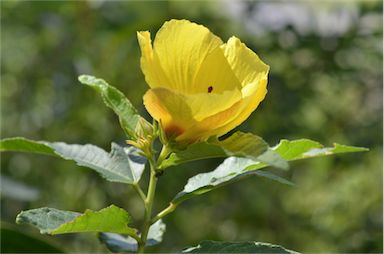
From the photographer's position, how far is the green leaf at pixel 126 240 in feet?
2.76

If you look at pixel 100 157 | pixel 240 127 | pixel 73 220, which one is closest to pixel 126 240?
pixel 100 157

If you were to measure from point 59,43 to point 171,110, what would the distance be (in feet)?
5.25

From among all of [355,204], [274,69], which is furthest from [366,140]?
[274,69]

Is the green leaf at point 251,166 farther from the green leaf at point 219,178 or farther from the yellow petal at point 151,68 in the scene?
the yellow petal at point 151,68

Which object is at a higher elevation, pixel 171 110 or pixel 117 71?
pixel 171 110

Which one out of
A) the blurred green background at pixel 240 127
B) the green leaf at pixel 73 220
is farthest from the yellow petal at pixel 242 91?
the blurred green background at pixel 240 127

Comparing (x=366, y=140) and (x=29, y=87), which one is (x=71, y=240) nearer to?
(x=29, y=87)

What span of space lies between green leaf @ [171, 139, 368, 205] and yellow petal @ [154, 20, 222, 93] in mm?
112

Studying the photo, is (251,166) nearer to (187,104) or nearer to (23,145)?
(187,104)

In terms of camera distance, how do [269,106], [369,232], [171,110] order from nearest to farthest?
[171,110] < [369,232] < [269,106]

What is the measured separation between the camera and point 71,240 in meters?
2.11

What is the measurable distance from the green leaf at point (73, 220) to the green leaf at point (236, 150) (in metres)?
0.08

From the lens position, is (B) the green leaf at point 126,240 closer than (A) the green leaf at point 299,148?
Result: No

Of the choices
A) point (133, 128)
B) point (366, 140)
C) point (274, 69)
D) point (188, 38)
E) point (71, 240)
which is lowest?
point (71, 240)
